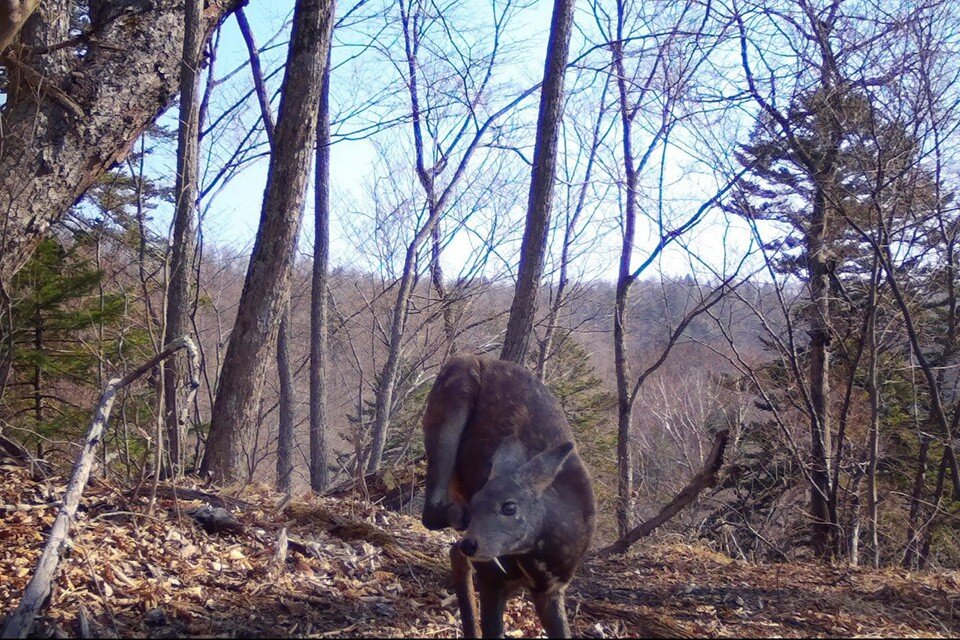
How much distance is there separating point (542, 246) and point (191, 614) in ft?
18.8

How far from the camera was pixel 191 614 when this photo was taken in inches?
175

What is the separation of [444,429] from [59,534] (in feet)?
7.24

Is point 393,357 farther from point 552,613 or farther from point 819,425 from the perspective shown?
point 552,613

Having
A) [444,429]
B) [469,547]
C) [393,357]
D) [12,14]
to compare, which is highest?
[12,14]

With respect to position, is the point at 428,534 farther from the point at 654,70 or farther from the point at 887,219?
the point at 654,70

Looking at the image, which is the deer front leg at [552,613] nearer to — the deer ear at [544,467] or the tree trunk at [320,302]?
the deer ear at [544,467]

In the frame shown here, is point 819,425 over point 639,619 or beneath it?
over

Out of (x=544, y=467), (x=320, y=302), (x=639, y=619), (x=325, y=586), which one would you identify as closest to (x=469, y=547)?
(x=544, y=467)

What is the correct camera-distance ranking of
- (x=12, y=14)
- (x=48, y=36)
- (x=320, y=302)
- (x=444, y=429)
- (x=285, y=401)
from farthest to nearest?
(x=285, y=401)
(x=320, y=302)
(x=48, y=36)
(x=12, y=14)
(x=444, y=429)

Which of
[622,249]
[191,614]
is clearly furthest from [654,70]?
[191,614]

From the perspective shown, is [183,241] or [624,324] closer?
[183,241]

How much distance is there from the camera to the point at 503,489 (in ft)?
13.0

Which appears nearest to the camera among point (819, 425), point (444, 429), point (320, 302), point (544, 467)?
point (544, 467)

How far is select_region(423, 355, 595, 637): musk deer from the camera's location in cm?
392
